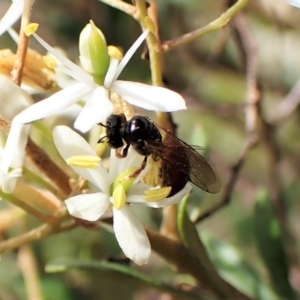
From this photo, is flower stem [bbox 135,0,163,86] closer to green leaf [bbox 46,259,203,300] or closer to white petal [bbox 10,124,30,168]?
white petal [bbox 10,124,30,168]

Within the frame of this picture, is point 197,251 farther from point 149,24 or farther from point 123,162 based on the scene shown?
point 149,24

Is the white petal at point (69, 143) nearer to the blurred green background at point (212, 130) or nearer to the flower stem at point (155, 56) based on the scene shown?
the flower stem at point (155, 56)

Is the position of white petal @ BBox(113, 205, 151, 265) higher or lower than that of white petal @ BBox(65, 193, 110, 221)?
lower

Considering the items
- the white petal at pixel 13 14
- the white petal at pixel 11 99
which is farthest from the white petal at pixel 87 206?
the white petal at pixel 13 14

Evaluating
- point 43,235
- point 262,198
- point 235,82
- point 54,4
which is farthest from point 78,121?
point 235,82

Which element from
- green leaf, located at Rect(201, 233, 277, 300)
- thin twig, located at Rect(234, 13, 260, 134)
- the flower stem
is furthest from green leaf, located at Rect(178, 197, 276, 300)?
the flower stem

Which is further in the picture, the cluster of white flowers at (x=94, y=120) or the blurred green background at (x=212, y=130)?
the blurred green background at (x=212, y=130)

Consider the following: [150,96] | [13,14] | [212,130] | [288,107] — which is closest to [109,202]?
[150,96]

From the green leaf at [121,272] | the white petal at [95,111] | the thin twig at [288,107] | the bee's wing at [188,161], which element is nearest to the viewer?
the white petal at [95,111]
